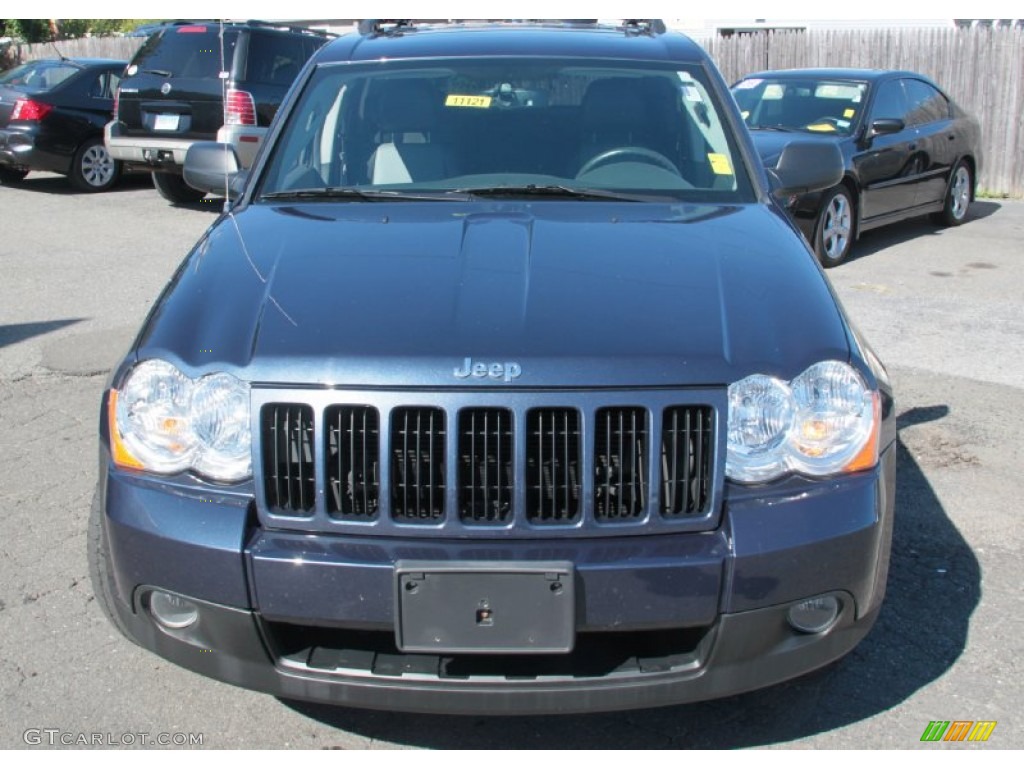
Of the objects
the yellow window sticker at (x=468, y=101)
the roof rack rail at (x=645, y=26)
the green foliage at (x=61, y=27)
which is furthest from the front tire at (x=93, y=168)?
the green foliage at (x=61, y=27)

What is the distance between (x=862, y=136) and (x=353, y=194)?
7.40m

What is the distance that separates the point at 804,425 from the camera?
293 centimetres

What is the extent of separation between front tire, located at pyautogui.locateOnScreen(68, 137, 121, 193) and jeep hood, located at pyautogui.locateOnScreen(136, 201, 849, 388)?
38.8 feet

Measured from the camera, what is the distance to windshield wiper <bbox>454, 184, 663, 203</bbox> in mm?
4070

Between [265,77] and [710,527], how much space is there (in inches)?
446

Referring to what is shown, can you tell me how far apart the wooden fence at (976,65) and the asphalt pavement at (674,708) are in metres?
8.35

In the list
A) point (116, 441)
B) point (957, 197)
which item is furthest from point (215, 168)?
point (957, 197)

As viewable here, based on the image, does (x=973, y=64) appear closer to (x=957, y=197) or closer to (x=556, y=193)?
(x=957, y=197)

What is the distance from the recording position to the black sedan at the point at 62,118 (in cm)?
1432

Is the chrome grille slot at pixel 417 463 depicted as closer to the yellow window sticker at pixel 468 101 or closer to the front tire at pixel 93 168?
the yellow window sticker at pixel 468 101

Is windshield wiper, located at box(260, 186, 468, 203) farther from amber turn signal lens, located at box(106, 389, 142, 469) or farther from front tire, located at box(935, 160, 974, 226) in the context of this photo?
front tire, located at box(935, 160, 974, 226)

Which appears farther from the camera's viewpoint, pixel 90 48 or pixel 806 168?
pixel 90 48
